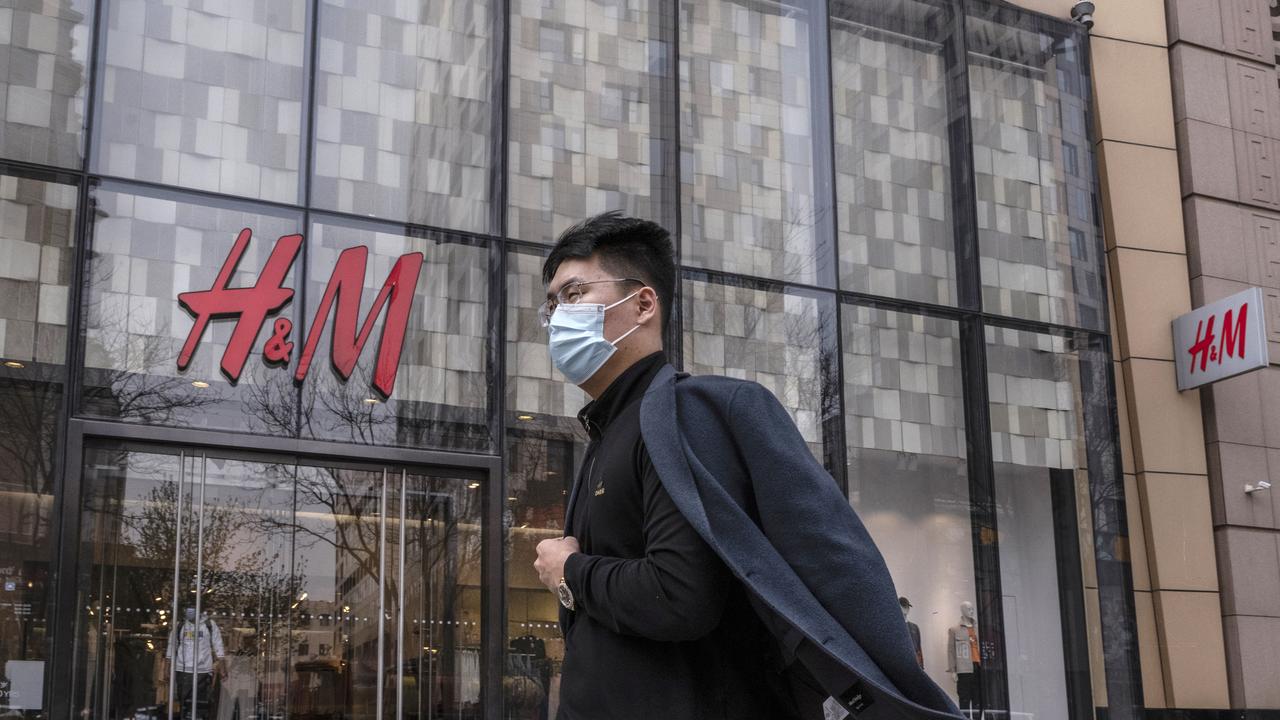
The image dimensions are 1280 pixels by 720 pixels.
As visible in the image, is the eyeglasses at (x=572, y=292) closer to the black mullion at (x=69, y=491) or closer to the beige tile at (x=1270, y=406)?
the black mullion at (x=69, y=491)

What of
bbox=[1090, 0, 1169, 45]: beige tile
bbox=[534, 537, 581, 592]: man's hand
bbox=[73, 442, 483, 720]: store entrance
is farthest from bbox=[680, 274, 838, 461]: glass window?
bbox=[534, 537, 581, 592]: man's hand

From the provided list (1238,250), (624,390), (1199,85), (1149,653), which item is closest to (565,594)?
(624,390)

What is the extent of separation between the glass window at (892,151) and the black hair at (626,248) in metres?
9.41

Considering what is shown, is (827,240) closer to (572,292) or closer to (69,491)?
(69,491)

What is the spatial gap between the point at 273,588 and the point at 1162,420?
935cm

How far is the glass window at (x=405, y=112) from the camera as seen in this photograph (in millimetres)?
10438

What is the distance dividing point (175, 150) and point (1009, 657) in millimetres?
8547

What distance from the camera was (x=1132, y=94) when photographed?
14.5 meters

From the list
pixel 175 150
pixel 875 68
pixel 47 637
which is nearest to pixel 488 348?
pixel 175 150

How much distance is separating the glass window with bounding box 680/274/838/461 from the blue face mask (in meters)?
8.30

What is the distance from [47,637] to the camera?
340 inches

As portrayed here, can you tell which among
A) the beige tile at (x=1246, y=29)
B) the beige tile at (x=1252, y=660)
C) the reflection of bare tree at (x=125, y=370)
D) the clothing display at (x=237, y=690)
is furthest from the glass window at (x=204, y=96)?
the beige tile at (x=1246, y=29)

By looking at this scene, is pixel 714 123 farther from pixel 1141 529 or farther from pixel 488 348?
pixel 1141 529

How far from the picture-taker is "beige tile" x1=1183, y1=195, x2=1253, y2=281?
14273 mm
